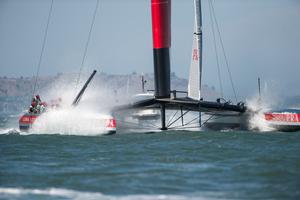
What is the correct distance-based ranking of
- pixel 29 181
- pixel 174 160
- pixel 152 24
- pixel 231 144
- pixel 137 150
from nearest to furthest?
pixel 29 181
pixel 174 160
pixel 137 150
pixel 231 144
pixel 152 24

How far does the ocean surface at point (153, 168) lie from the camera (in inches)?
444

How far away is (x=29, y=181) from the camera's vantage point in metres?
12.4

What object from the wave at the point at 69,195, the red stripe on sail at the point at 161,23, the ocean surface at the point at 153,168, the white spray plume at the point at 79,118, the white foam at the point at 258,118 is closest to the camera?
the wave at the point at 69,195

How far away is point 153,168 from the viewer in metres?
13.8

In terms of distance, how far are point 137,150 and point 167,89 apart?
6559mm

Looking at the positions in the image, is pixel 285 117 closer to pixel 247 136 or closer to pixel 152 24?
pixel 247 136

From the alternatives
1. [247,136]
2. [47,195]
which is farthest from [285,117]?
[47,195]

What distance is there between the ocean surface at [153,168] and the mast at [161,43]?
3.19 meters

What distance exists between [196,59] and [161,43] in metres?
2.00

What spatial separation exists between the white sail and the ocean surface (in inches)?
161

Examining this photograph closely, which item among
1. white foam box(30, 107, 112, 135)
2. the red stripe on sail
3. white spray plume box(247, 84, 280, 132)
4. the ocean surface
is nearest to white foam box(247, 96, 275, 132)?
white spray plume box(247, 84, 280, 132)

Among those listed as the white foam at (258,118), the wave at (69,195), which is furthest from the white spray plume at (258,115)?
the wave at (69,195)

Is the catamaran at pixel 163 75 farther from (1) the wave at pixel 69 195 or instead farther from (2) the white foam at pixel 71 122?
(1) the wave at pixel 69 195

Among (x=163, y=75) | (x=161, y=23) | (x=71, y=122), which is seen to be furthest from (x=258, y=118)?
(x=71, y=122)
